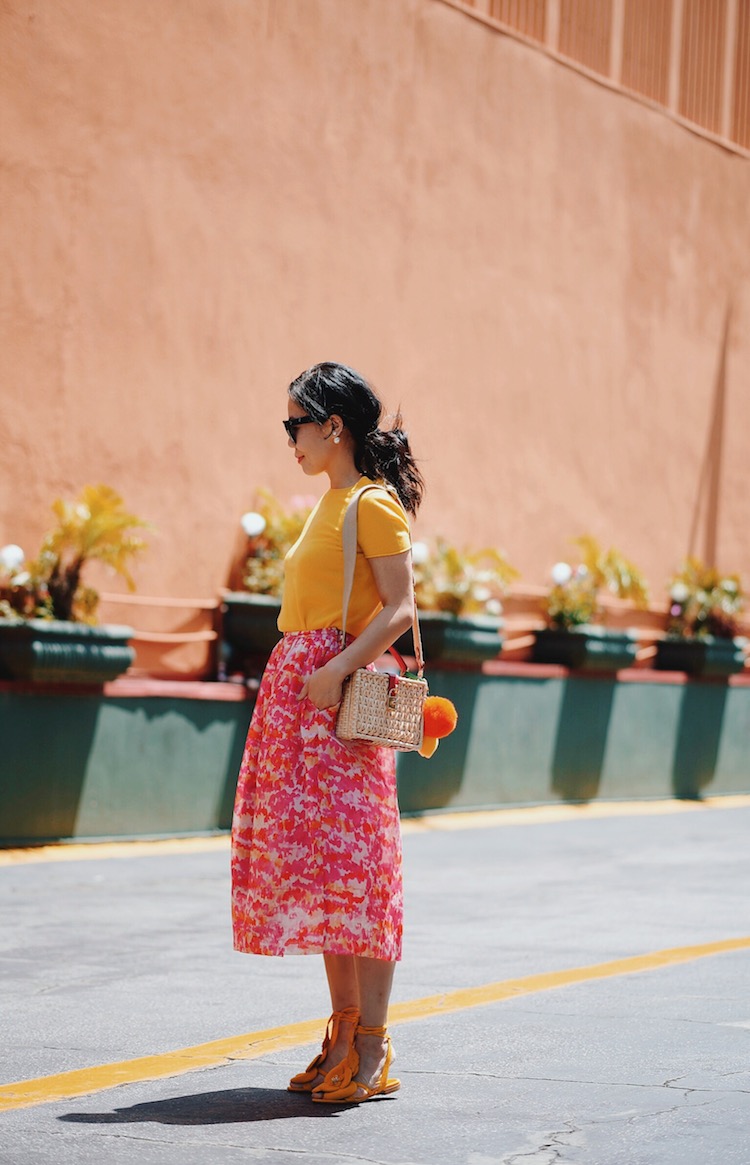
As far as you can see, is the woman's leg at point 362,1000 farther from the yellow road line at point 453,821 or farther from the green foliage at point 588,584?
the green foliage at point 588,584

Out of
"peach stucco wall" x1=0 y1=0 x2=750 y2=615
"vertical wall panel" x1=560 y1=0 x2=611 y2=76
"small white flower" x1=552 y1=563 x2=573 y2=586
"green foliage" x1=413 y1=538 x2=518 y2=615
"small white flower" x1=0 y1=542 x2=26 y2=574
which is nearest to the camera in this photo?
"small white flower" x1=0 y1=542 x2=26 y2=574

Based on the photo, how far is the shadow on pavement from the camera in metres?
4.35

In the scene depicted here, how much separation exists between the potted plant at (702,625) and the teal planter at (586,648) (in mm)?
1405

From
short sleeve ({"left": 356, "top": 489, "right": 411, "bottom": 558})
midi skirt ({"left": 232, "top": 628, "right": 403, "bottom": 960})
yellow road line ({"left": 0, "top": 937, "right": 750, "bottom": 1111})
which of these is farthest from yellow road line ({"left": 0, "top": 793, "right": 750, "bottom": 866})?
short sleeve ({"left": 356, "top": 489, "right": 411, "bottom": 558})

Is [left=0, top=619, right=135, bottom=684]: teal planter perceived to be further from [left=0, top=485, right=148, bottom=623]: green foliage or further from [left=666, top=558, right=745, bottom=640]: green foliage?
[left=666, top=558, right=745, bottom=640]: green foliage

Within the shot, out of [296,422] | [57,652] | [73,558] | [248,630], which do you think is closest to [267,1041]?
[296,422]

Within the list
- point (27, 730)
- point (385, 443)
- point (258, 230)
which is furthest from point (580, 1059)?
point (258, 230)

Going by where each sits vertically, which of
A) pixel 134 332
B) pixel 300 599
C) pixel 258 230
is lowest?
pixel 300 599

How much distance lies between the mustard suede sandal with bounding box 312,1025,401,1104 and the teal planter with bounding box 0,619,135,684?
544cm

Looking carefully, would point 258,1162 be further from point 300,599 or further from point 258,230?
point 258,230

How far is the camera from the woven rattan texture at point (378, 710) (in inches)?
183

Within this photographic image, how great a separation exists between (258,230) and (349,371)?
784cm

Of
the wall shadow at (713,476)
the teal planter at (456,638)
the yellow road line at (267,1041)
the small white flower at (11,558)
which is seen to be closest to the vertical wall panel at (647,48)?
the wall shadow at (713,476)

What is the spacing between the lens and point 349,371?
4949mm
